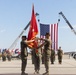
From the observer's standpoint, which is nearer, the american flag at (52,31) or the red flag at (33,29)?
the red flag at (33,29)

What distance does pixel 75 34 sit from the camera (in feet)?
253

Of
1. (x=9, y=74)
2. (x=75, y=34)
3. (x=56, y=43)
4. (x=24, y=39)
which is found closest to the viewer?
(x=24, y=39)

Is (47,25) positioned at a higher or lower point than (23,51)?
higher

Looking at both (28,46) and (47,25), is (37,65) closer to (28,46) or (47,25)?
(28,46)

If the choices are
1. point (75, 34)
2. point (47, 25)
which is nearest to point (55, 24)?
point (47, 25)

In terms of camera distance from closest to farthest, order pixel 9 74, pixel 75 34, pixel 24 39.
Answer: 1. pixel 24 39
2. pixel 9 74
3. pixel 75 34

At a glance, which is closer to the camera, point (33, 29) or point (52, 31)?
point (33, 29)

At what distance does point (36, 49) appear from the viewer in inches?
648

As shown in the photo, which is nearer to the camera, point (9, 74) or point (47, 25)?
point (9, 74)

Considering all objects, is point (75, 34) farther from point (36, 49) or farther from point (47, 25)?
point (36, 49)

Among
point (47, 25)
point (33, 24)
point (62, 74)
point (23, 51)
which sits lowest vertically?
point (62, 74)

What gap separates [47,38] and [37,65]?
1995mm

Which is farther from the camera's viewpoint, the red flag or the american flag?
the american flag

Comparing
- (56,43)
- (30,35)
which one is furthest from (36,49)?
(56,43)
